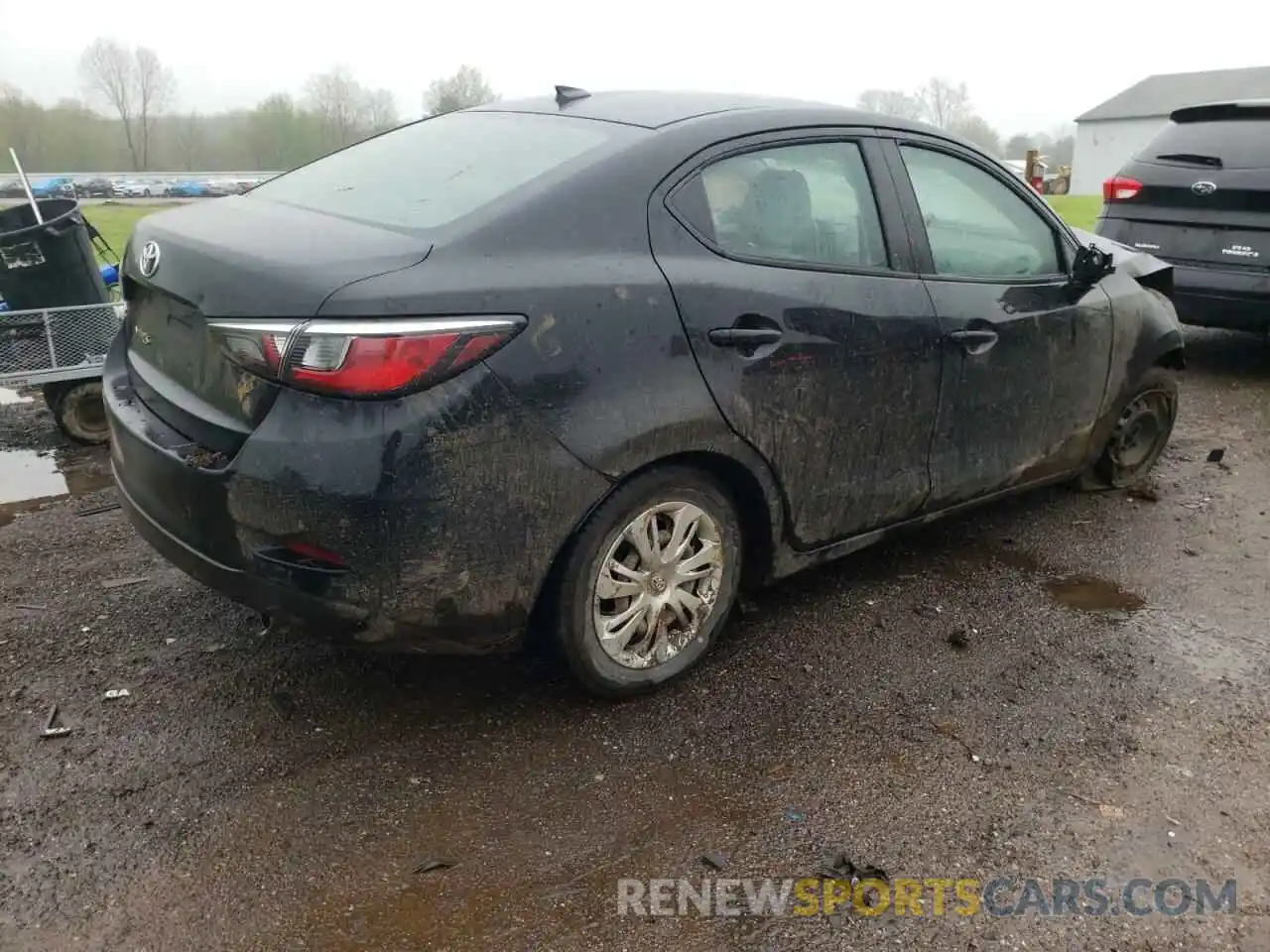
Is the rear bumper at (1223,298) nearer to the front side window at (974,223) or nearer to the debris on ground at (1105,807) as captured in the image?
the front side window at (974,223)

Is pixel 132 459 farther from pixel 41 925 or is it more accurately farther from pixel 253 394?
pixel 41 925

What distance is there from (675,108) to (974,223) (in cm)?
124

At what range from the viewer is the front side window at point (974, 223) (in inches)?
140

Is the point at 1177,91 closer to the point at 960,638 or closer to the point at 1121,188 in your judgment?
the point at 1121,188

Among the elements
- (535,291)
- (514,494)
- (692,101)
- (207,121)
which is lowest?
(514,494)

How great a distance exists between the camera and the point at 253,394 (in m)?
2.47

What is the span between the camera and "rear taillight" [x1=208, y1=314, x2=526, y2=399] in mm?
2344

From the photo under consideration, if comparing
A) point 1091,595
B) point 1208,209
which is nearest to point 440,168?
point 1091,595

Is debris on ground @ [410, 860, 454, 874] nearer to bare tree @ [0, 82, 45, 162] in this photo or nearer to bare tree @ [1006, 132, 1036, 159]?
bare tree @ [0, 82, 45, 162]

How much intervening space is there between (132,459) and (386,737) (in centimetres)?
106

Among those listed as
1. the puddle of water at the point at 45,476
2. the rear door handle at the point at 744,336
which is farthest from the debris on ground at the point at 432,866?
the puddle of water at the point at 45,476

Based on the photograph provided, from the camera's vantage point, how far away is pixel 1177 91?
245 feet

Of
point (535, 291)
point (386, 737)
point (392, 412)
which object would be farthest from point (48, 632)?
point (535, 291)

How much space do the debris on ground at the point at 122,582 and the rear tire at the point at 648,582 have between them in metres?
1.90
